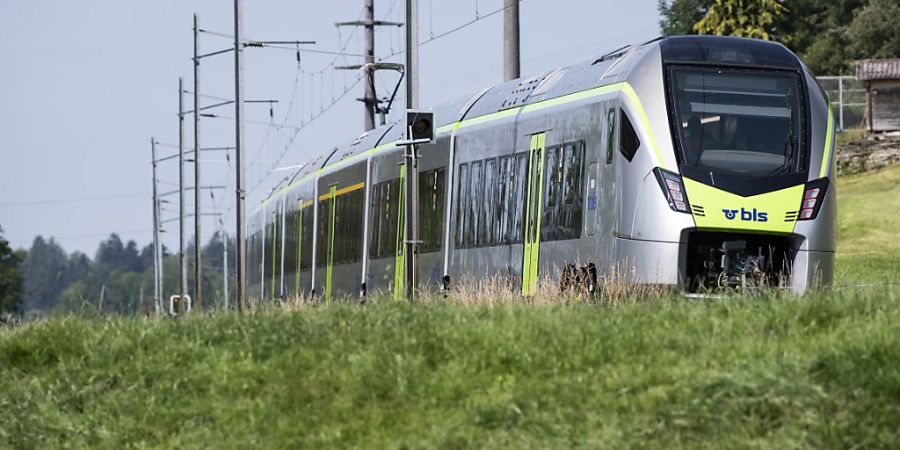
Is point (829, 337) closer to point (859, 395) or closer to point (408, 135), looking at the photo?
point (859, 395)

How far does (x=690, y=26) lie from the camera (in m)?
86.4

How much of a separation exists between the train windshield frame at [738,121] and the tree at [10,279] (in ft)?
341

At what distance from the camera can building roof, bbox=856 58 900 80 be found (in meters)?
57.6

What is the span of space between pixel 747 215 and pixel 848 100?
45.4 m

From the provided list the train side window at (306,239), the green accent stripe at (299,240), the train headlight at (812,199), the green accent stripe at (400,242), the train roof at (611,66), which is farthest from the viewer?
the green accent stripe at (299,240)

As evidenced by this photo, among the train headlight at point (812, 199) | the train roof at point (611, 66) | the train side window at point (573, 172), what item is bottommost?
the train headlight at point (812, 199)

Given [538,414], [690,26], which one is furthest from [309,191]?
[690,26]

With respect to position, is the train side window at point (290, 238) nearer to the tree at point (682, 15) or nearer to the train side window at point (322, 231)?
the train side window at point (322, 231)

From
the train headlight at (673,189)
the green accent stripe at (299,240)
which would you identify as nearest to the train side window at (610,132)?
the train headlight at (673,189)

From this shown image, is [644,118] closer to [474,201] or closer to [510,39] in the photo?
[474,201]

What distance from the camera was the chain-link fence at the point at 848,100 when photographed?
61250mm

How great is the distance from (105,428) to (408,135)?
34.9ft

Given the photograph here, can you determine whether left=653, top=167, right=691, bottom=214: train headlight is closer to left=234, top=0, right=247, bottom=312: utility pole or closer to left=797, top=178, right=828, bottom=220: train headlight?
left=797, top=178, right=828, bottom=220: train headlight

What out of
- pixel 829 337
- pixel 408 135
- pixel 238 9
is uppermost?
pixel 238 9
